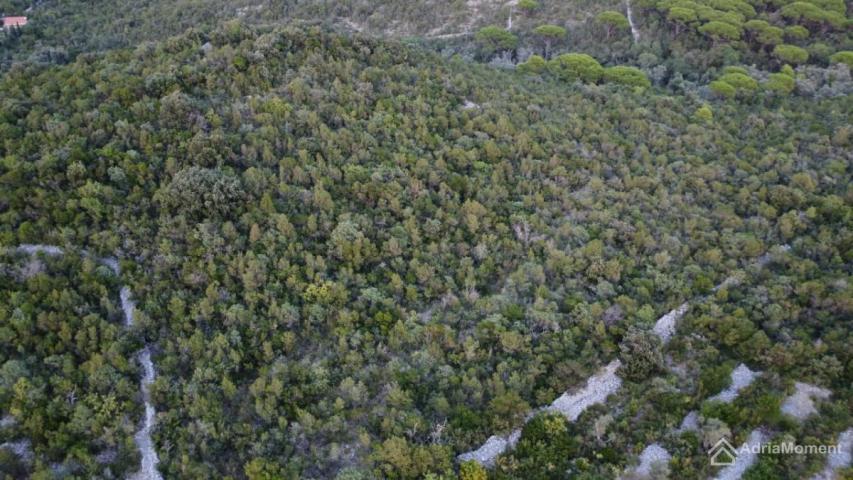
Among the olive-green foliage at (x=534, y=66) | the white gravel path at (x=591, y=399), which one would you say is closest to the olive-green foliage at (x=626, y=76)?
the olive-green foliage at (x=534, y=66)

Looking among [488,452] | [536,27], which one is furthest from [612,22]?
[488,452]

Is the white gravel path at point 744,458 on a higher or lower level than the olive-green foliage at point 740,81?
lower

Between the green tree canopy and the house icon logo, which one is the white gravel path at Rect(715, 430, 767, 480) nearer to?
the house icon logo

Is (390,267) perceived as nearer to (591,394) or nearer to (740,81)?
(591,394)

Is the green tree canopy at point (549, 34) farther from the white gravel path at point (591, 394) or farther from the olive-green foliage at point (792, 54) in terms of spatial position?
the white gravel path at point (591, 394)

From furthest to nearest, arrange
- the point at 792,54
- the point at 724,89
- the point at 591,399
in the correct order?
the point at 792,54 < the point at 724,89 < the point at 591,399

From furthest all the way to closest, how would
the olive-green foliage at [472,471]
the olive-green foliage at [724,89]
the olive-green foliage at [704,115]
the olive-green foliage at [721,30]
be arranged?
the olive-green foliage at [721,30]
the olive-green foliage at [724,89]
the olive-green foliage at [704,115]
the olive-green foliage at [472,471]

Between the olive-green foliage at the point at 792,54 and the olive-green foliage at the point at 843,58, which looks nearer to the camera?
the olive-green foliage at the point at 843,58
